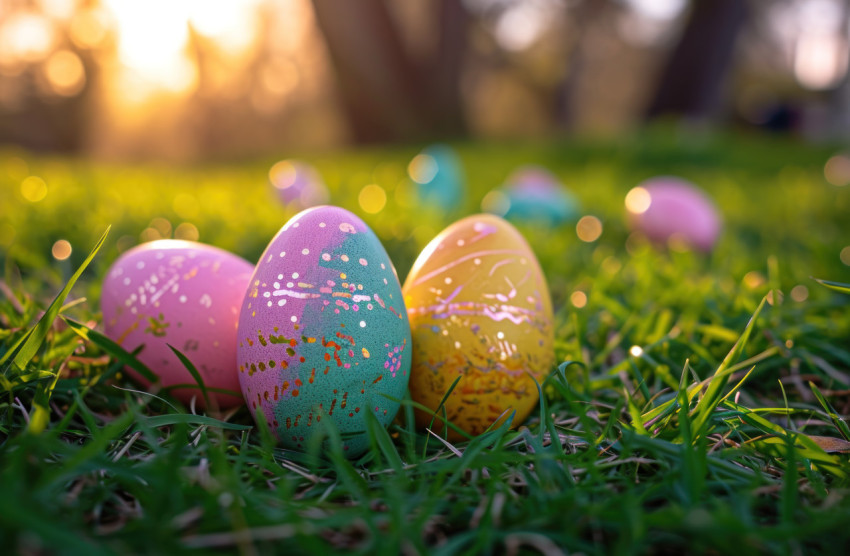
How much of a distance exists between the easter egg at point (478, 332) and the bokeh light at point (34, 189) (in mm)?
2858

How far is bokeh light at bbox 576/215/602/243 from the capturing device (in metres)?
3.28

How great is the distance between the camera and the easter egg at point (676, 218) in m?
2.97

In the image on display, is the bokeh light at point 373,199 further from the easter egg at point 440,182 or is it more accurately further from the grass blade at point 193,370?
the grass blade at point 193,370

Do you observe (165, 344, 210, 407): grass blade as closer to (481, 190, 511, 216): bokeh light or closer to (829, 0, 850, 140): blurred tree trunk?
(481, 190, 511, 216): bokeh light

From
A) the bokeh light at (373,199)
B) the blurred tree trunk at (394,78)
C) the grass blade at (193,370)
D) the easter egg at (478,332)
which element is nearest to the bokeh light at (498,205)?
the bokeh light at (373,199)

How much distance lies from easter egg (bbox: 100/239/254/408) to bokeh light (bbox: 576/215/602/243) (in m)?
2.29

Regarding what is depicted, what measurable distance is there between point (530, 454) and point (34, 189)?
3588 millimetres

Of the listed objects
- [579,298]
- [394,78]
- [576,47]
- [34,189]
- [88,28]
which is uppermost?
[88,28]

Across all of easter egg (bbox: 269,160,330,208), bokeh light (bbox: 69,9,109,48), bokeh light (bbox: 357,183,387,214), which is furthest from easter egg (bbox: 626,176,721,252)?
bokeh light (bbox: 69,9,109,48)

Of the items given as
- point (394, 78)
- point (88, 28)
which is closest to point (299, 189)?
point (394, 78)

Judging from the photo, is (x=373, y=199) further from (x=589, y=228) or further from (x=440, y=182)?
(x=589, y=228)

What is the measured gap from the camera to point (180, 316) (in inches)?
53.1

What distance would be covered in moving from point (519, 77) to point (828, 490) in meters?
17.4

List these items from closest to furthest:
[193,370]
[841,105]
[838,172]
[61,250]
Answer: [193,370] → [61,250] → [838,172] → [841,105]
